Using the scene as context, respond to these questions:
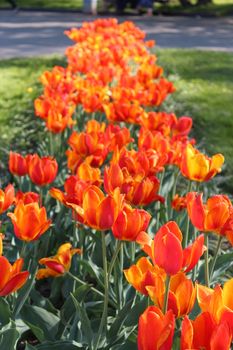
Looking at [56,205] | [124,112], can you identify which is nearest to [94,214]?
[56,205]

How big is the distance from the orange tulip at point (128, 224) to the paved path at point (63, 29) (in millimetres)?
9036

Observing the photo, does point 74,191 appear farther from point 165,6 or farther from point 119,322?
point 165,6

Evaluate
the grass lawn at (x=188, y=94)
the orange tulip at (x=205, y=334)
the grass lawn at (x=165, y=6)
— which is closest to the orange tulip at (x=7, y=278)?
the orange tulip at (x=205, y=334)

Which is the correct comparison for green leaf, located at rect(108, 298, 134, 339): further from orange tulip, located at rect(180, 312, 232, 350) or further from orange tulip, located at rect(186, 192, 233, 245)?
orange tulip, located at rect(180, 312, 232, 350)

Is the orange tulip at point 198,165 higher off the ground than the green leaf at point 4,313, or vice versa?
the orange tulip at point 198,165

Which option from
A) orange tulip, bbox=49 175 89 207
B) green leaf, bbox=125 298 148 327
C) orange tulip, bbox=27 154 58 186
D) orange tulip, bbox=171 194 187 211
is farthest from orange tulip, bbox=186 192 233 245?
orange tulip, bbox=171 194 187 211

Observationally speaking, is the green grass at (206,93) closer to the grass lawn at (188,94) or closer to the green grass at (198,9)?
the grass lawn at (188,94)

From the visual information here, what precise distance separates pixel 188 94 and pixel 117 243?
5217 mm

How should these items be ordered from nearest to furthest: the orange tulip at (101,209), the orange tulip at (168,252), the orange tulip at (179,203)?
the orange tulip at (168,252) → the orange tulip at (101,209) → the orange tulip at (179,203)

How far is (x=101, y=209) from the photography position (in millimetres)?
1798

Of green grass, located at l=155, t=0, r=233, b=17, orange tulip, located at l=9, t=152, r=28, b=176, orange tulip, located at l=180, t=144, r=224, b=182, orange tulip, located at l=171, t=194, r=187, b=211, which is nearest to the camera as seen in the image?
orange tulip, located at l=180, t=144, r=224, b=182

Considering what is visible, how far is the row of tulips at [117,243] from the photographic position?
153 centimetres

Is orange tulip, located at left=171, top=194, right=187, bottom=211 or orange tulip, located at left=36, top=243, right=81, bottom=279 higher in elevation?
orange tulip, located at left=36, top=243, right=81, bottom=279

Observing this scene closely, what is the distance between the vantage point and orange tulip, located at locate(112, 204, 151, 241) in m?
1.81
